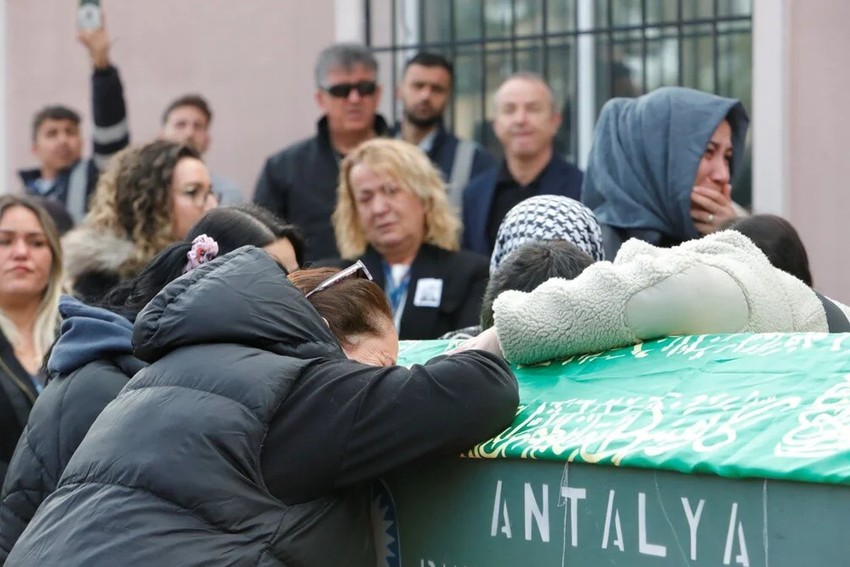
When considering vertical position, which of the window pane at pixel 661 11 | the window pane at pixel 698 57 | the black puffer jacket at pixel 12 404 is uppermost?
the window pane at pixel 661 11

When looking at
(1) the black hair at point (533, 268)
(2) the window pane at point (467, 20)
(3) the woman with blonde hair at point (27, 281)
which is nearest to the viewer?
(1) the black hair at point (533, 268)

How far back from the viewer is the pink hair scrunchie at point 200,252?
3.50m

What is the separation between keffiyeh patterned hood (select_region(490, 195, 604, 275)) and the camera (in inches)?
157

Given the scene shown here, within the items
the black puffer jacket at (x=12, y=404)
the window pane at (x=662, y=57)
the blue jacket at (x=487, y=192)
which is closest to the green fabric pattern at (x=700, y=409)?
the black puffer jacket at (x=12, y=404)

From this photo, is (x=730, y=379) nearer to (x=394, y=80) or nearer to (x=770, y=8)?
(x=770, y=8)

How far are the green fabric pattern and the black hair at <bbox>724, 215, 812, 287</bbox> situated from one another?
0.92 m

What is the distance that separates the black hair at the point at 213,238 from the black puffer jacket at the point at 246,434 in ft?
2.36

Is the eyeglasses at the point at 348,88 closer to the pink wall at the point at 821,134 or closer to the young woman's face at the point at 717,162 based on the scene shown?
the pink wall at the point at 821,134

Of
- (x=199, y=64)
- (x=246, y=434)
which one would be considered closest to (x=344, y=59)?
(x=199, y=64)

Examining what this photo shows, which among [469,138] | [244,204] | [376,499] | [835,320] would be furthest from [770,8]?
[376,499]

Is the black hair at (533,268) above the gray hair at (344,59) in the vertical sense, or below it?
below

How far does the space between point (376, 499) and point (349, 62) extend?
4.15 metres

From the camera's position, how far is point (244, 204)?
13.9 ft

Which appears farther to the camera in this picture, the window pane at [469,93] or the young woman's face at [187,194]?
the window pane at [469,93]
